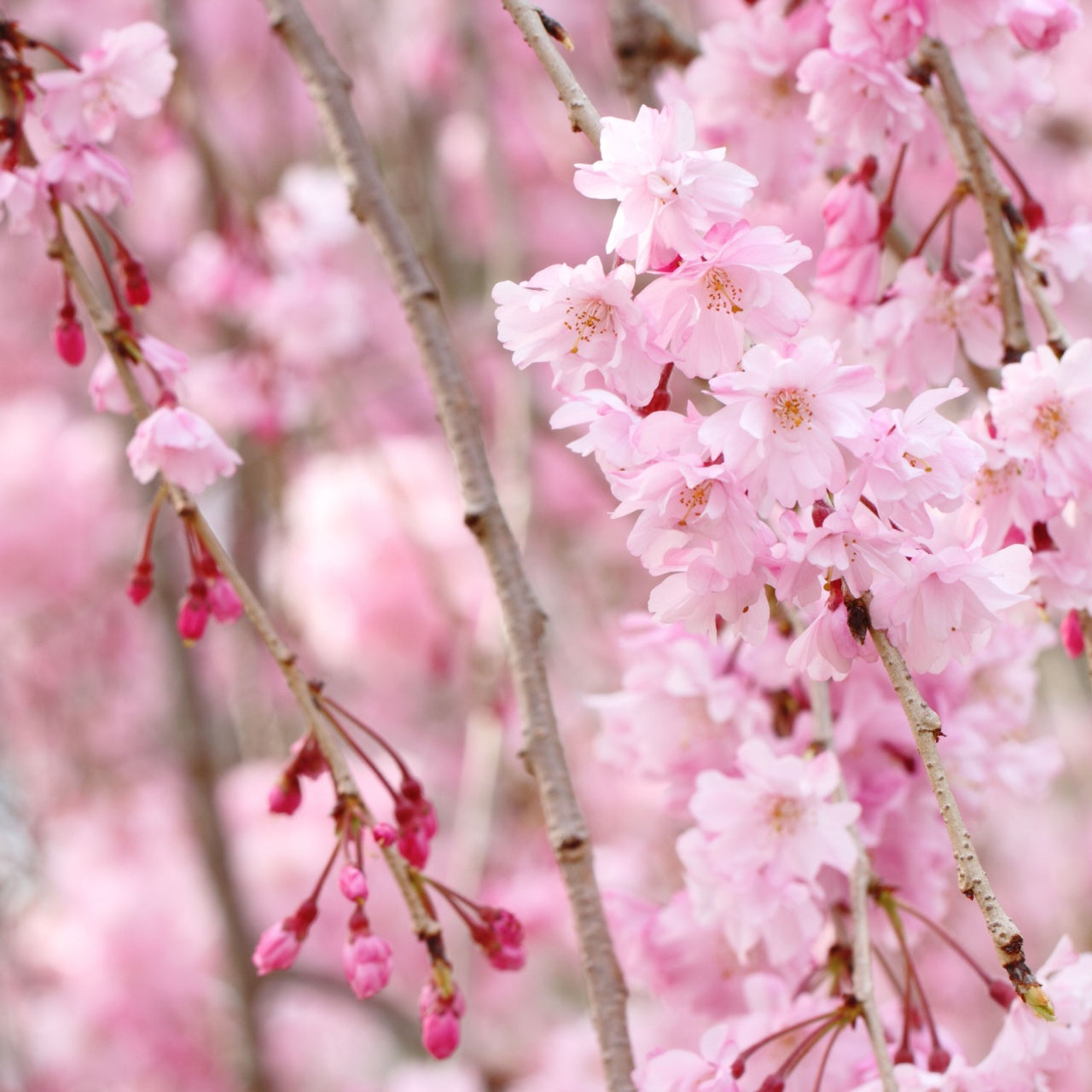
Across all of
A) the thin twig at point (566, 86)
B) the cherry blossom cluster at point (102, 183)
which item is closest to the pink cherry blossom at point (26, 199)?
the cherry blossom cluster at point (102, 183)

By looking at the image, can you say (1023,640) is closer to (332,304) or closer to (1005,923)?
(1005,923)

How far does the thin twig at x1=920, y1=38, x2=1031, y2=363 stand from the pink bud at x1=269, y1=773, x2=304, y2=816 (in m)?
0.49

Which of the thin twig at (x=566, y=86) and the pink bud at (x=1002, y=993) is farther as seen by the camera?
the pink bud at (x=1002, y=993)

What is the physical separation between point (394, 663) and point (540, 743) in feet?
6.30

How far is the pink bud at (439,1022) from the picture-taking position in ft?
2.28

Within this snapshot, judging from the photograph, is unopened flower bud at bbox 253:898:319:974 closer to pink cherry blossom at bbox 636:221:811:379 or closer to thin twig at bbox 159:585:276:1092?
pink cherry blossom at bbox 636:221:811:379

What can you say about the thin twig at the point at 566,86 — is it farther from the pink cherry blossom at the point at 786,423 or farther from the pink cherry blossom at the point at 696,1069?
the pink cherry blossom at the point at 696,1069

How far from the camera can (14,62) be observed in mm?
820

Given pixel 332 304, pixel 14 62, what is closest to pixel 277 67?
pixel 332 304

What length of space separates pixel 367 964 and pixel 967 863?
32 centimetres

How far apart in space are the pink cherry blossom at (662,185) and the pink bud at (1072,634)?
0.36 meters

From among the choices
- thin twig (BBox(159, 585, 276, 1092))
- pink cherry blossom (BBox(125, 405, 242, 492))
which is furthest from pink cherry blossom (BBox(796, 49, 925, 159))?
thin twig (BBox(159, 585, 276, 1092))

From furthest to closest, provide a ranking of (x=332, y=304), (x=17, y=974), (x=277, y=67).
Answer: (x=277, y=67) → (x=17, y=974) → (x=332, y=304)

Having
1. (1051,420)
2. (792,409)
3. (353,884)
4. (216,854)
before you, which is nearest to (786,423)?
(792,409)
